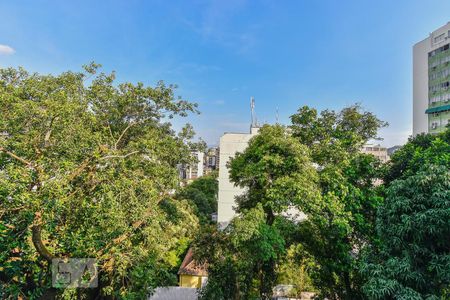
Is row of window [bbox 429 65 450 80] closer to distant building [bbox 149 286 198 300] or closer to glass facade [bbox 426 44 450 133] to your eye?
glass facade [bbox 426 44 450 133]

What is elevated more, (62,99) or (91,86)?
(91,86)

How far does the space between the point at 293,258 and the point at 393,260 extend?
3.21 metres

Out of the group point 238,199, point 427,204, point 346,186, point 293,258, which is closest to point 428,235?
point 427,204

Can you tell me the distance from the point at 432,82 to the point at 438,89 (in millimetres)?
829

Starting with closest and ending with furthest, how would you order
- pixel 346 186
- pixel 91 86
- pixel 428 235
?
pixel 428 235, pixel 346 186, pixel 91 86

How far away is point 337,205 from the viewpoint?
5.48 metres

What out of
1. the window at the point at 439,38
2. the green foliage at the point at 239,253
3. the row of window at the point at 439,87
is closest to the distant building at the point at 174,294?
the green foliage at the point at 239,253

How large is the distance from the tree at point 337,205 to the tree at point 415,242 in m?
0.94

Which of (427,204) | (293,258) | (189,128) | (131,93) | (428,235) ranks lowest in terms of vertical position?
(293,258)

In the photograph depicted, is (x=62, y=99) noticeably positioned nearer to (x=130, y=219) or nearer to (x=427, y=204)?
(x=130, y=219)

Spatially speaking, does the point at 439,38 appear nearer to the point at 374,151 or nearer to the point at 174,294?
the point at 374,151

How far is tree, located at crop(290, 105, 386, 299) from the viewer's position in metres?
5.72

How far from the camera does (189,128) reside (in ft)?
23.9

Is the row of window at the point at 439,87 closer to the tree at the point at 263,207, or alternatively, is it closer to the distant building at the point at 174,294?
the tree at the point at 263,207
